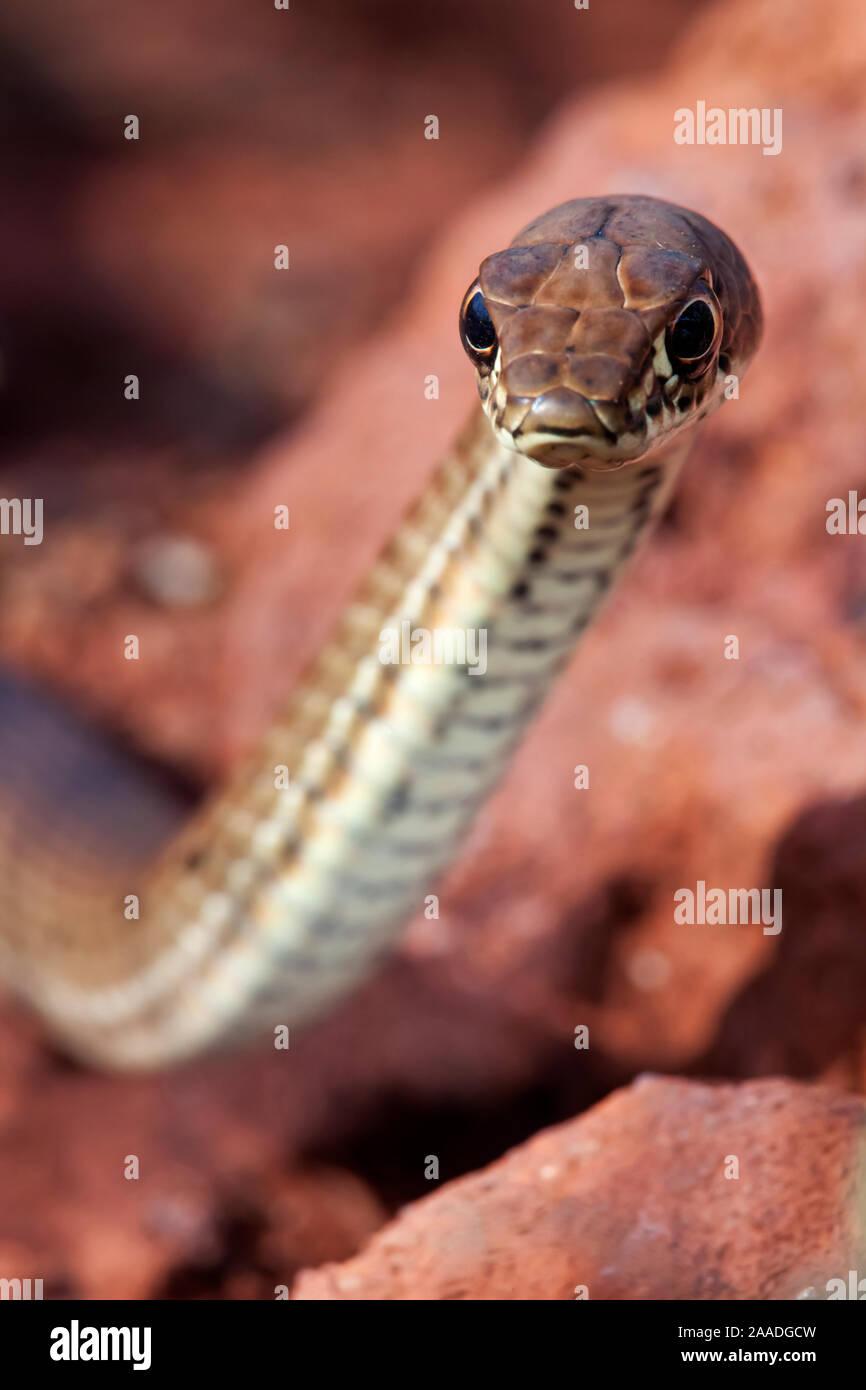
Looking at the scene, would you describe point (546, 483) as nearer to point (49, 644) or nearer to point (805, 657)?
point (805, 657)

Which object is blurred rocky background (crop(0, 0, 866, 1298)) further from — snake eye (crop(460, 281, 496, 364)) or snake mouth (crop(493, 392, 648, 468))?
snake eye (crop(460, 281, 496, 364))

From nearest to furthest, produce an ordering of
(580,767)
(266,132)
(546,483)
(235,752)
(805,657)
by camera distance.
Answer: (546,483), (805,657), (580,767), (235,752), (266,132)

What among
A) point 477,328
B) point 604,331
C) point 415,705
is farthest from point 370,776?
point 604,331

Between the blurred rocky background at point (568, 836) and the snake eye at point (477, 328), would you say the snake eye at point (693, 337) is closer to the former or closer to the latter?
the snake eye at point (477, 328)

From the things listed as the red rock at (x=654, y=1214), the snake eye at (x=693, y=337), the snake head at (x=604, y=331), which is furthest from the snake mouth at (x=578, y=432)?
the red rock at (x=654, y=1214)

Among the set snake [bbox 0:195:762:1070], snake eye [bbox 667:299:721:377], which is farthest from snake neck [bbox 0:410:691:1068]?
snake eye [bbox 667:299:721:377]

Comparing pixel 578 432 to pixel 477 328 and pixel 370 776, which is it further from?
pixel 370 776

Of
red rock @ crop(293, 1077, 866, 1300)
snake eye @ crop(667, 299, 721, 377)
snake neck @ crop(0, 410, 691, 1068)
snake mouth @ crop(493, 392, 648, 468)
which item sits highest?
snake eye @ crop(667, 299, 721, 377)

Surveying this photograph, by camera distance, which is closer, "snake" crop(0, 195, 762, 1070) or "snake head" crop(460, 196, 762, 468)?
"snake head" crop(460, 196, 762, 468)
